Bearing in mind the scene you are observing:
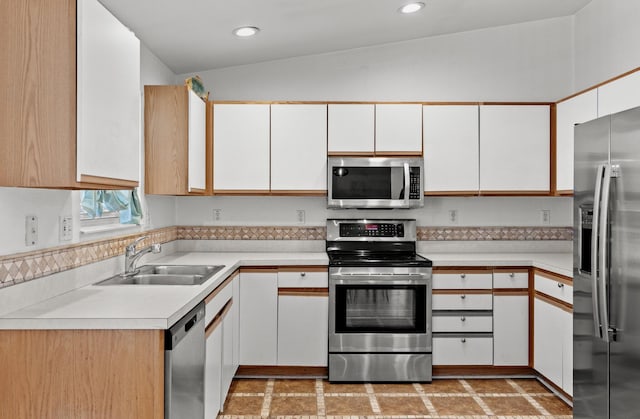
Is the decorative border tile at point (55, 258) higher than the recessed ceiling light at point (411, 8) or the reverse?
the reverse

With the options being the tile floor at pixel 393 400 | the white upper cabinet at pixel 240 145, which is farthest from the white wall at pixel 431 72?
the tile floor at pixel 393 400

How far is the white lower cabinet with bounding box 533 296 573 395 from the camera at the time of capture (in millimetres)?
3055

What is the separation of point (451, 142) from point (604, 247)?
1746 millimetres

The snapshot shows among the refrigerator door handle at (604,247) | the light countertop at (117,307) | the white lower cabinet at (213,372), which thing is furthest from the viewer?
the white lower cabinet at (213,372)

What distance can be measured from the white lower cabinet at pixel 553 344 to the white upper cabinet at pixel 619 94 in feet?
4.06

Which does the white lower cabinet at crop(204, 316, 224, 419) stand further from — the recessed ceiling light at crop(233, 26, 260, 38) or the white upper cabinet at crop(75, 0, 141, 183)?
the recessed ceiling light at crop(233, 26, 260, 38)

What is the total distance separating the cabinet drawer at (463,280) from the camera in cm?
354

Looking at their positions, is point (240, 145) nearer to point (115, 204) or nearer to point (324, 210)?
point (324, 210)

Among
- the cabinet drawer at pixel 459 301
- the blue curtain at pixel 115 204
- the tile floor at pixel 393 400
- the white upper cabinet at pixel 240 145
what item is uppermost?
the white upper cabinet at pixel 240 145

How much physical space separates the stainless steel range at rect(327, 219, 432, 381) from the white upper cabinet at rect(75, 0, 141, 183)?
179cm

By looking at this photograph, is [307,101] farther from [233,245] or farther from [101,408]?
[101,408]

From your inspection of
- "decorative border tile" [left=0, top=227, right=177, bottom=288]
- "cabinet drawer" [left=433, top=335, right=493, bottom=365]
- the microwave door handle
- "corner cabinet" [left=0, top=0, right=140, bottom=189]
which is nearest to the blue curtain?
"decorative border tile" [left=0, top=227, right=177, bottom=288]

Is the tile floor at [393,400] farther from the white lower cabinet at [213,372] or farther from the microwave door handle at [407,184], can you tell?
the microwave door handle at [407,184]

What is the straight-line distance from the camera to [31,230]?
200 cm
